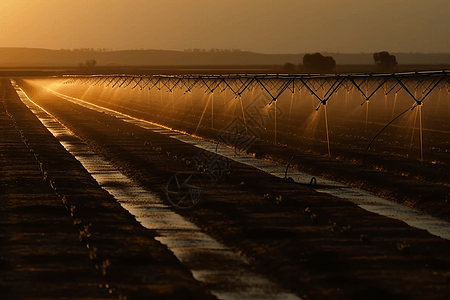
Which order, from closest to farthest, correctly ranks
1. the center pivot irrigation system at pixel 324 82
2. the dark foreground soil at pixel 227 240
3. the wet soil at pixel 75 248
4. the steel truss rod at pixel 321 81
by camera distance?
the wet soil at pixel 75 248, the dark foreground soil at pixel 227 240, the steel truss rod at pixel 321 81, the center pivot irrigation system at pixel 324 82

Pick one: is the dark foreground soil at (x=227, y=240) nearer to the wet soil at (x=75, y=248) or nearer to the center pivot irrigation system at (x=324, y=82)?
the wet soil at (x=75, y=248)

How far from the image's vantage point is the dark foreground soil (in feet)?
67.9

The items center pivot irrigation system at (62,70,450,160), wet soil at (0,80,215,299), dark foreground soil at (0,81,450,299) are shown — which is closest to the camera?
wet soil at (0,80,215,299)

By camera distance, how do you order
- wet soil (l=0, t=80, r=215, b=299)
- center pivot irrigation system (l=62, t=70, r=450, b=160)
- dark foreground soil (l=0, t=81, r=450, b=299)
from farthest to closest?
center pivot irrigation system (l=62, t=70, r=450, b=160)
dark foreground soil (l=0, t=81, r=450, b=299)
wet soil (l=0, t=80, r=215, b=299)

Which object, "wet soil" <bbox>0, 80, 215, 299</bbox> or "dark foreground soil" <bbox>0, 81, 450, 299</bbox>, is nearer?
"wet soil" <bbox>0, 80, 215, 299</bbox>

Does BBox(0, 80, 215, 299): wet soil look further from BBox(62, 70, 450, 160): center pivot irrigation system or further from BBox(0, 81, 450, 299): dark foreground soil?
BBox(62, 70, 450, 160): center pivot irrigation system

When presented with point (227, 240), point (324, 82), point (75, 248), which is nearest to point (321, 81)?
point (324, 82)

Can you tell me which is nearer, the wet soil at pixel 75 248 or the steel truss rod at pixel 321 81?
the wet soil at pixel 75 248

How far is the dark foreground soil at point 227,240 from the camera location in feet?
67.9

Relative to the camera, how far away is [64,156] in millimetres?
53469

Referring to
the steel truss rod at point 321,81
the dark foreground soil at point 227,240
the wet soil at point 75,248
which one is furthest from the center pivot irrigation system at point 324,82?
the wet soil at point 75,248

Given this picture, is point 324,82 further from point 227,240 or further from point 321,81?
point 227,240

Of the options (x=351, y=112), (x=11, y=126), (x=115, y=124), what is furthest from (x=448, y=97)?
(x=11, y=126)

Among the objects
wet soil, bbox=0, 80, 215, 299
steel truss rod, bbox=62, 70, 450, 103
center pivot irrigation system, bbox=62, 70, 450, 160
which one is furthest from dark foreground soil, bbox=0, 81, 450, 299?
steel truss rod, bbox=62, 70, 450, 103
